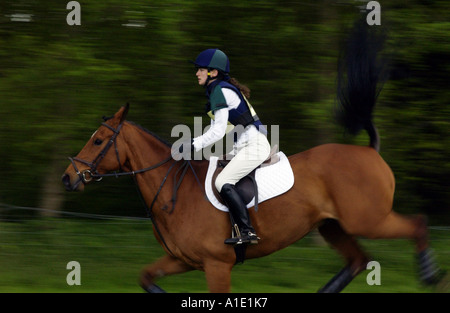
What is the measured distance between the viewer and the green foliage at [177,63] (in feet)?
28.6

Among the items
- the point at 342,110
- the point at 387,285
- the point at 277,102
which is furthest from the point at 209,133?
the point at 277,102

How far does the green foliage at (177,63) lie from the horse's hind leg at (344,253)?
7.50ft

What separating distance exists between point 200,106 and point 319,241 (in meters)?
2.60

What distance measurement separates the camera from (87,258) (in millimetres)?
8414

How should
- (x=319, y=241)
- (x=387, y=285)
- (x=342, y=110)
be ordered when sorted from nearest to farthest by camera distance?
(x=342, y=110)
(x=387, y=285)
(x=319, y=241)

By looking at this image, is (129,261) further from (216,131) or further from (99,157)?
(216,131)

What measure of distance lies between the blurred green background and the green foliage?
2 centimetres

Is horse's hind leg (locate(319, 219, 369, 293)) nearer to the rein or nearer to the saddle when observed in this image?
the saddle

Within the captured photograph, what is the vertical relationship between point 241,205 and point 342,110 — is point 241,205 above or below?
below

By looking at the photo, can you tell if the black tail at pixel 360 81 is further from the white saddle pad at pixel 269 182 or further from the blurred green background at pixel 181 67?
the blurred green background at pixel 181 67

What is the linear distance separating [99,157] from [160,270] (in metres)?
1.18

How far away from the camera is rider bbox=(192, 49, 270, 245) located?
5734mm

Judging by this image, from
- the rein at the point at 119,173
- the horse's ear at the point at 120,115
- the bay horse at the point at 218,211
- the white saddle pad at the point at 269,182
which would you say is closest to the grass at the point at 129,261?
the bay horse at the point at 218,211

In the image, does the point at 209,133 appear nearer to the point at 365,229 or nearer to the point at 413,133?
the point at 365,229
